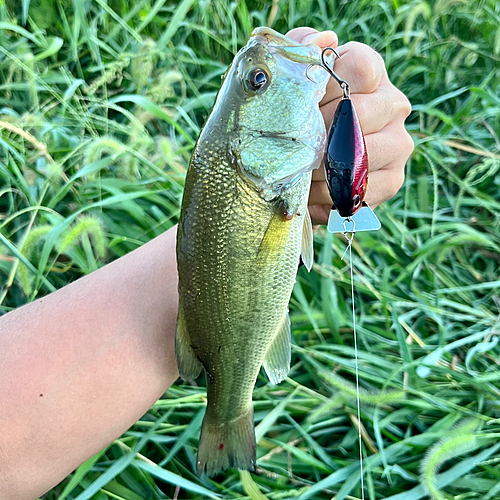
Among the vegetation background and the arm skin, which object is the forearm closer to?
the arm skin

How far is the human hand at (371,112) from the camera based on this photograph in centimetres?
86

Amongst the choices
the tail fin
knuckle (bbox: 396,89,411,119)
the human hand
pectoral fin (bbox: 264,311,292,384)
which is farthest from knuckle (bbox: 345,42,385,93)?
the tail fin

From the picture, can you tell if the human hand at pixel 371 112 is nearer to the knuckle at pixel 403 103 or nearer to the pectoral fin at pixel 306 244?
the knuckle at pixel 403 103

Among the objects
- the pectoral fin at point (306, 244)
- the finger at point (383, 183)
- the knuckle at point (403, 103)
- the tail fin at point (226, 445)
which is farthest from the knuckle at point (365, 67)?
the tail fin at point (226, 445)

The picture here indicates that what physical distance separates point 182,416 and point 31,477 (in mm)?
484

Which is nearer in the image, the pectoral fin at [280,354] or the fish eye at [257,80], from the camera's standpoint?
the fish eye at [257,80]

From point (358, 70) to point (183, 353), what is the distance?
26.2 inches

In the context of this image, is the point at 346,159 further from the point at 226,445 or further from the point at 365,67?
the point at 226,445

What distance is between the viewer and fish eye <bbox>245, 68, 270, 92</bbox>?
0.75 metres

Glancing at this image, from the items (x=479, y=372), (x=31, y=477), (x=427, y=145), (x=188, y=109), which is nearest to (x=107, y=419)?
(x=31, y=477)

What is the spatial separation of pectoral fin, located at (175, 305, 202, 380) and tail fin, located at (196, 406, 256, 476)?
13cm

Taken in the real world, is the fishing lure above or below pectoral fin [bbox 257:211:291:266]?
above

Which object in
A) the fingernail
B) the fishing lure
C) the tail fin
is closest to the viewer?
the fishing lure

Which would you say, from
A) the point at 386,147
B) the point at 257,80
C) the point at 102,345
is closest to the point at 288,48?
the point at 257,80
